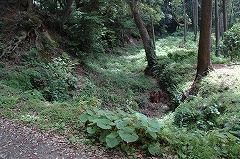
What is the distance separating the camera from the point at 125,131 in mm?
4102

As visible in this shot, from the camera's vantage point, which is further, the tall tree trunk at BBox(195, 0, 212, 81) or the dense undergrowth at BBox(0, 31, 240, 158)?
the tall tree trunk at BBox(195, 0, 212, 81)

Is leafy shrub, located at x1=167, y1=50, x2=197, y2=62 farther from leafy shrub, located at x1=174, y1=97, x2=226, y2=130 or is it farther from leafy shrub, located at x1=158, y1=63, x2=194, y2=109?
leafy shrub, located at x1=174, y1=97, x2=226, y2=130

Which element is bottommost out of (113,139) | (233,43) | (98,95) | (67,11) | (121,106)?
(121,106)

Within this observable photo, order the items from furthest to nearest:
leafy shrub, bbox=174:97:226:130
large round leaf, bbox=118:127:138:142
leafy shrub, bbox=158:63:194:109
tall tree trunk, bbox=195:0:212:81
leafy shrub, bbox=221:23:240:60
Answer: leafy shrub, bbox=221:23:240:60, leafy shrub, bbox=158:63:194:109, tall tree trunk, bbox=195:0:212:81, leafy shrub, bbox=174:97:226:130, large round leaf, bbox=118:127:138:142

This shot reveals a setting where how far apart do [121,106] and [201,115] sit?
15.3 ft

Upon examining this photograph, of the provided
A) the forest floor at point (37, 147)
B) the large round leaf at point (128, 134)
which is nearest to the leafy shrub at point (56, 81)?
the forest floor at point (37, 147)

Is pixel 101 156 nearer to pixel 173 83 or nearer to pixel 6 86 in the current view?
pixel 6 86

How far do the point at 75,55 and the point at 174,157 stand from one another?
9.14 metres

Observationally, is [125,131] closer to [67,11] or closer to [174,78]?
[174,78]

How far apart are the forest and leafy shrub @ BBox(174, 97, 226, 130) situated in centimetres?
3

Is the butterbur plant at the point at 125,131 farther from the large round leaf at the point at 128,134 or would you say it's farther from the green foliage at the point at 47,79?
the green foliage at the point at 47,79

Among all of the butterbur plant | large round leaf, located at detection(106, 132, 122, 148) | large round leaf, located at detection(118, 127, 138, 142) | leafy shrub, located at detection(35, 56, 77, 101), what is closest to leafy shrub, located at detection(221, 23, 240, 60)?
leafy shrub, located at detection(35, 56, 77, 101)

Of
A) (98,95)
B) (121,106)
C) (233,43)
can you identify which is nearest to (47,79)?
(98,95)

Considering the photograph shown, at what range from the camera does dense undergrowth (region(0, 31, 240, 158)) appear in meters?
4.23
